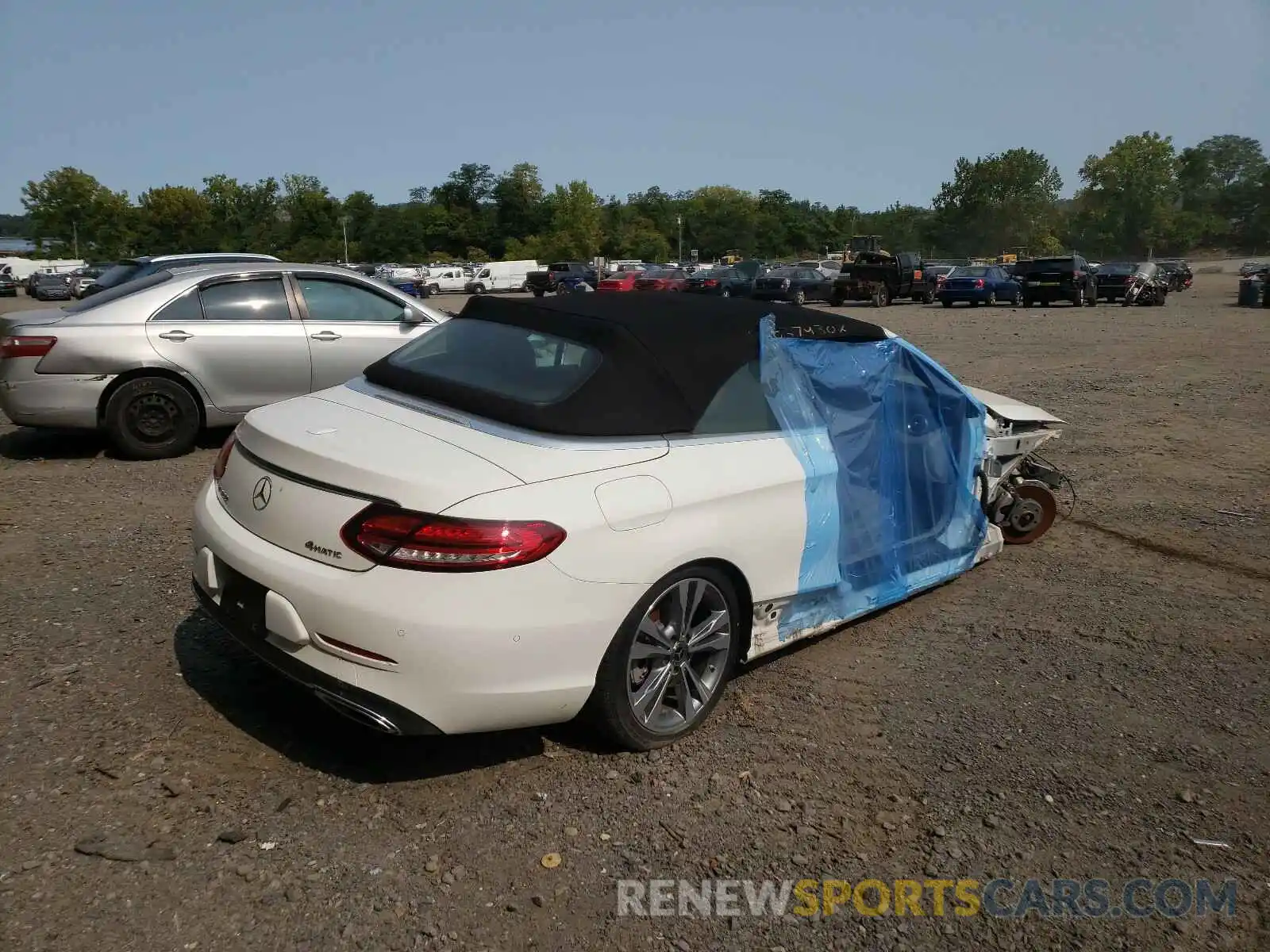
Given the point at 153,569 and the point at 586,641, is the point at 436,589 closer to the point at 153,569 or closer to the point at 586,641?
the point at 586,641

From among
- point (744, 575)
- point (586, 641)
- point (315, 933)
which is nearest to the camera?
point (315, 933)

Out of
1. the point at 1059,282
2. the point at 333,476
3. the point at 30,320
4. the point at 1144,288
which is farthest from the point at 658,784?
the point at 1144,288

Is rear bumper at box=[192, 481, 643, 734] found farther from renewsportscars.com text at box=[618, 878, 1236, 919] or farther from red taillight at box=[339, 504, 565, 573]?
renewsportscars.com text at box=[618, 878, 1236, 919]

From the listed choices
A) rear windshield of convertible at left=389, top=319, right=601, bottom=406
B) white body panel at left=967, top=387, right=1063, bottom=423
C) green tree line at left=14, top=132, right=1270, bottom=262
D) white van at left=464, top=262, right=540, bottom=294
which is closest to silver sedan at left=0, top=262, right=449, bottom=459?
rear windshield of convertible at left=389, top=319, right=601, bottom=406

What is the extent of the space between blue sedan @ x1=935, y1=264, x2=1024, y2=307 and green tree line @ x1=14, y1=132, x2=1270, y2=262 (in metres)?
66.5

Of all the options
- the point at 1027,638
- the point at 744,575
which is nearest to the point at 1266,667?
the point at 1027,638

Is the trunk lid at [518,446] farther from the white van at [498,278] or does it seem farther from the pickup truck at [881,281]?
the white van at [498,278]

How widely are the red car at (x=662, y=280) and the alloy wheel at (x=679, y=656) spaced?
116 ft

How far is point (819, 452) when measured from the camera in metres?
3.96

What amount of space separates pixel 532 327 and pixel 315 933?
2.32 meters

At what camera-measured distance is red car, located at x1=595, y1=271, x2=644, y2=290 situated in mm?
40469

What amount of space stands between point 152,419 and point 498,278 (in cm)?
4945

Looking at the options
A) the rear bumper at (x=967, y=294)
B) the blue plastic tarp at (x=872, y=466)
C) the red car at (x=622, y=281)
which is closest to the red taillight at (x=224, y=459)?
the blue plastic tarp at (x=872, y=466)

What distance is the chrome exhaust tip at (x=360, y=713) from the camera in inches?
117
